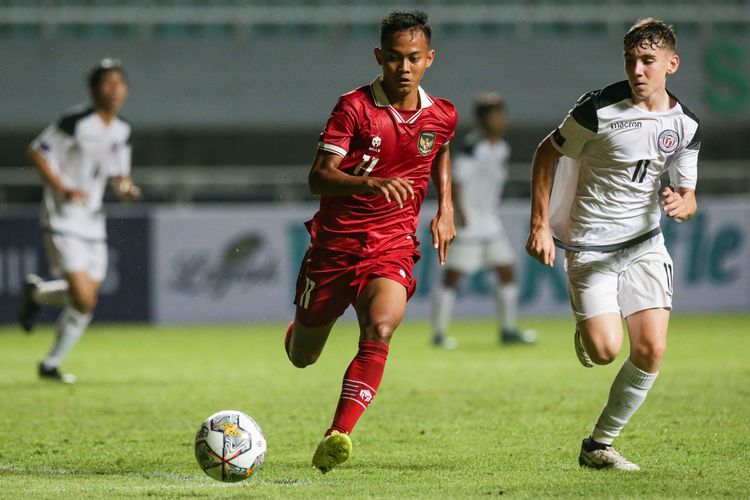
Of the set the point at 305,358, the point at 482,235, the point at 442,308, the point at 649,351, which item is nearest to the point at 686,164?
the point at 649,351

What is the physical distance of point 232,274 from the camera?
642 inches

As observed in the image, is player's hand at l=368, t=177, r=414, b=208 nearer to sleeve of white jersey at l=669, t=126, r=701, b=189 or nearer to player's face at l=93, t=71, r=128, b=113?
sleeve of white jersey at l=669, t=126, r=701, b=189

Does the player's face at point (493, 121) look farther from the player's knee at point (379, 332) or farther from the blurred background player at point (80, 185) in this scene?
the player's knee at point (379, 332)

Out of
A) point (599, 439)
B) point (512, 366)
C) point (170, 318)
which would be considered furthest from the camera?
point (170, 318)

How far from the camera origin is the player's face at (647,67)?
19.4 feet

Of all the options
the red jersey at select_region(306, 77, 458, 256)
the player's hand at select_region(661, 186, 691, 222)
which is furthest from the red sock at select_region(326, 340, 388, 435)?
the player's hand at select_region(661, 186, 691, 222)

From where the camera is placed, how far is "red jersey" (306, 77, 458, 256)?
6.15 m

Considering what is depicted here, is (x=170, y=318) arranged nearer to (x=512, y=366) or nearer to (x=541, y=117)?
(x=512, y=366)

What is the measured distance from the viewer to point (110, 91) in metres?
10.6

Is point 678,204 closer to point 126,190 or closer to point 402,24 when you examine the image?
point 402,24

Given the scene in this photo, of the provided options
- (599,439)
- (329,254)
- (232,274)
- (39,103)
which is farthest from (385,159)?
(39,103)

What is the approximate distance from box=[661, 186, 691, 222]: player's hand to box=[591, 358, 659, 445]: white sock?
699 millimetres

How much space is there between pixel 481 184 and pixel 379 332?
26.0 feet

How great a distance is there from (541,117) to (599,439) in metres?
17.8
